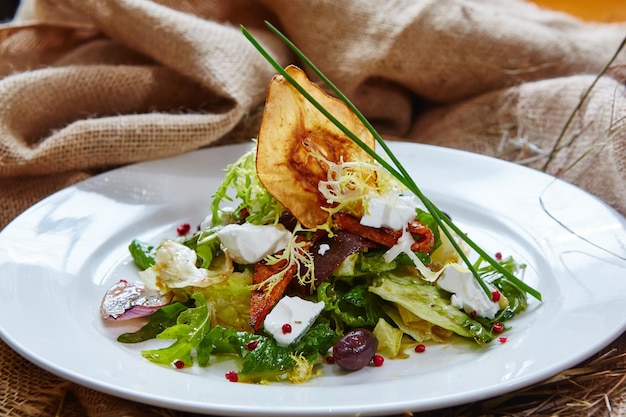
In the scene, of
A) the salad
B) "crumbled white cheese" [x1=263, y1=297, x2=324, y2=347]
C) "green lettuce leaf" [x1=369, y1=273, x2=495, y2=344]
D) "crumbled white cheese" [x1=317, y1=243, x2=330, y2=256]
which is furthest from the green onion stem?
"crumbled white cheese" [x1=263, y1=297, x2=324, y2=347]

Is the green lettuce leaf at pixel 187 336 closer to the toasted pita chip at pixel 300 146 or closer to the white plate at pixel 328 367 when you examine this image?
the white plate at pixel 328 367

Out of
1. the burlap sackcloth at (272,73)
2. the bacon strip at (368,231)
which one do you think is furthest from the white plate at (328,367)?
the bacon strip at (368,231)

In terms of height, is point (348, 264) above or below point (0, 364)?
above

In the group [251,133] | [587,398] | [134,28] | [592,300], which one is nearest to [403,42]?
[251,133]

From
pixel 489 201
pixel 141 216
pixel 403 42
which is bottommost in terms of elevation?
pixel 141 216

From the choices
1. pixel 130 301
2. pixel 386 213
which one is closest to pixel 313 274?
pixel 386 213

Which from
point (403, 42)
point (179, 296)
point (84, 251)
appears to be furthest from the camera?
point (403, 42)

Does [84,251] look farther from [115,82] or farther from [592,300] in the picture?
[592,300]
